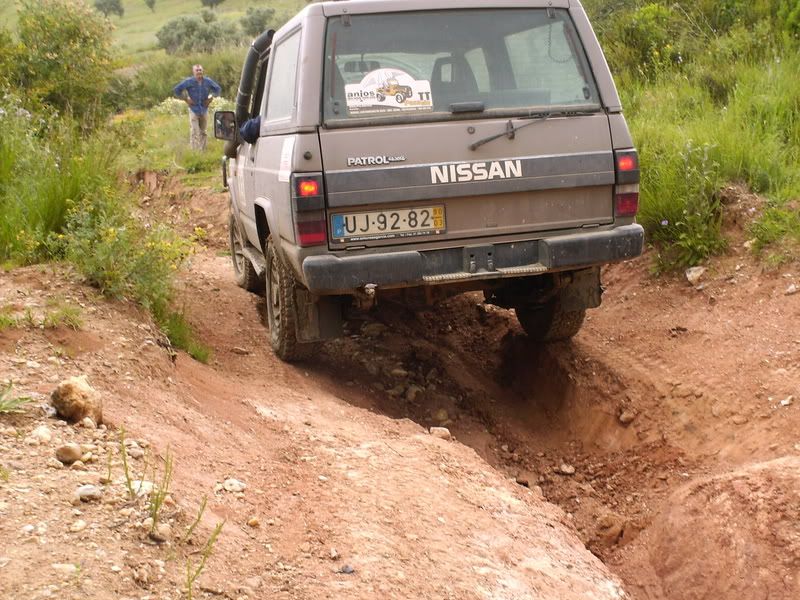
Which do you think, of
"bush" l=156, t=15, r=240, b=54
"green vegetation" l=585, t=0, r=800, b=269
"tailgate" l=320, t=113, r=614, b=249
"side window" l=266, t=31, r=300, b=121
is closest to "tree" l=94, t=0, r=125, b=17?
"bush" l=156, t=15, r=240, b=54

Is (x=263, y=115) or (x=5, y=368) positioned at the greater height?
(x=263, y=115)

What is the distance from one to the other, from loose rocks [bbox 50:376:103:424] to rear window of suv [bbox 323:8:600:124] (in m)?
1.82

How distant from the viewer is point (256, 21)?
4000 cm

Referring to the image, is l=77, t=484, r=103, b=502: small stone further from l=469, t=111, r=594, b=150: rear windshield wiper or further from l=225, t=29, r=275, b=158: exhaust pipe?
l=225, t=29, r=275, b=158: exhaust pipe

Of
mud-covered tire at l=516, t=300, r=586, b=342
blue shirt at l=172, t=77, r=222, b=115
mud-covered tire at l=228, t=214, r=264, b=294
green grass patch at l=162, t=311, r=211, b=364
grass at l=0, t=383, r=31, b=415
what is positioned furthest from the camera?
blue shirt at l=172, t=77, r=222, b=115

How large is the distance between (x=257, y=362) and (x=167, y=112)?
1524 cm

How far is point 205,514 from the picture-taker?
309cm

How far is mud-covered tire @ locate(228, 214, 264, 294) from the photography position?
7.39 metres

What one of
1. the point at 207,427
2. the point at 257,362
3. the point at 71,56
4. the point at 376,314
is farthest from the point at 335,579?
the point at 71,56

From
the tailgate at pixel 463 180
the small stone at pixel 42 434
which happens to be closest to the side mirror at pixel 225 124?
the tailgate at pixel 463 180

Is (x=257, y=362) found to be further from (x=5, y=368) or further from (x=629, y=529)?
(x=629, y=529)

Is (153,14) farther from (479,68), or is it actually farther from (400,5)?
(479,68)

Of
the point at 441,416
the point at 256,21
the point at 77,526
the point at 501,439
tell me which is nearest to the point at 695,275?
the point at 501,439

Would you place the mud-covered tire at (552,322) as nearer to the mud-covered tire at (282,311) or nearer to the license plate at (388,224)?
the license plate at (388,224)
